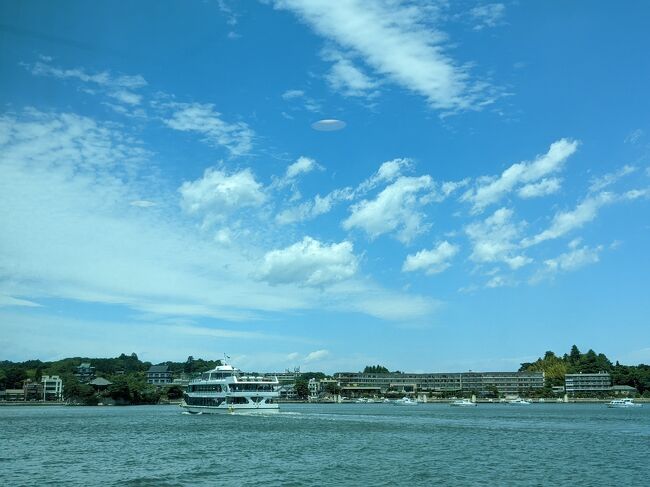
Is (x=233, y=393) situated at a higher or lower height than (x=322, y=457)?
higher

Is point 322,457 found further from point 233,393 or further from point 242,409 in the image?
point 233,393

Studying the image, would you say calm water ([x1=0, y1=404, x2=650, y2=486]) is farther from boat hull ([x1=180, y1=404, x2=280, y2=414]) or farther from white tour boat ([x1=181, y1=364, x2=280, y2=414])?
white tour boat ([x1=181, y1=364, x2=280, y2=414])

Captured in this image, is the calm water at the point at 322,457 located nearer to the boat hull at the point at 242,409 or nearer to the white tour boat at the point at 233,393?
the boat hull at the point at 242,409

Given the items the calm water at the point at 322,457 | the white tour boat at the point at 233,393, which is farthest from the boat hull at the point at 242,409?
the calm water at the point at 322,457

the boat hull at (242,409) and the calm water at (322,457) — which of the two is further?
the boat hull at (242,409)

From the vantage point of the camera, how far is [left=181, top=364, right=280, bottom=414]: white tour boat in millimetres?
110062

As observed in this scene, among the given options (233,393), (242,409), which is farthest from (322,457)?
(233,393)

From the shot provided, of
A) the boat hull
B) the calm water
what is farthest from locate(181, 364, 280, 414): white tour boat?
the calm water

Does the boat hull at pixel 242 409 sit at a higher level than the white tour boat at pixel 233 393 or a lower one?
lower

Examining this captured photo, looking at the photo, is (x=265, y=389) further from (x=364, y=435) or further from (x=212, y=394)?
(x=364, y=435)

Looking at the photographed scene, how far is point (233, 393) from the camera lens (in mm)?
110125

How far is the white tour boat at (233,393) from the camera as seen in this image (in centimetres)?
11006

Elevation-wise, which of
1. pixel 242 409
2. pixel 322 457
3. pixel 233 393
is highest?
pixel 233 393

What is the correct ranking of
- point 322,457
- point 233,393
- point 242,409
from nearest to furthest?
point 322,457 < point 242,409 < point 233,393
